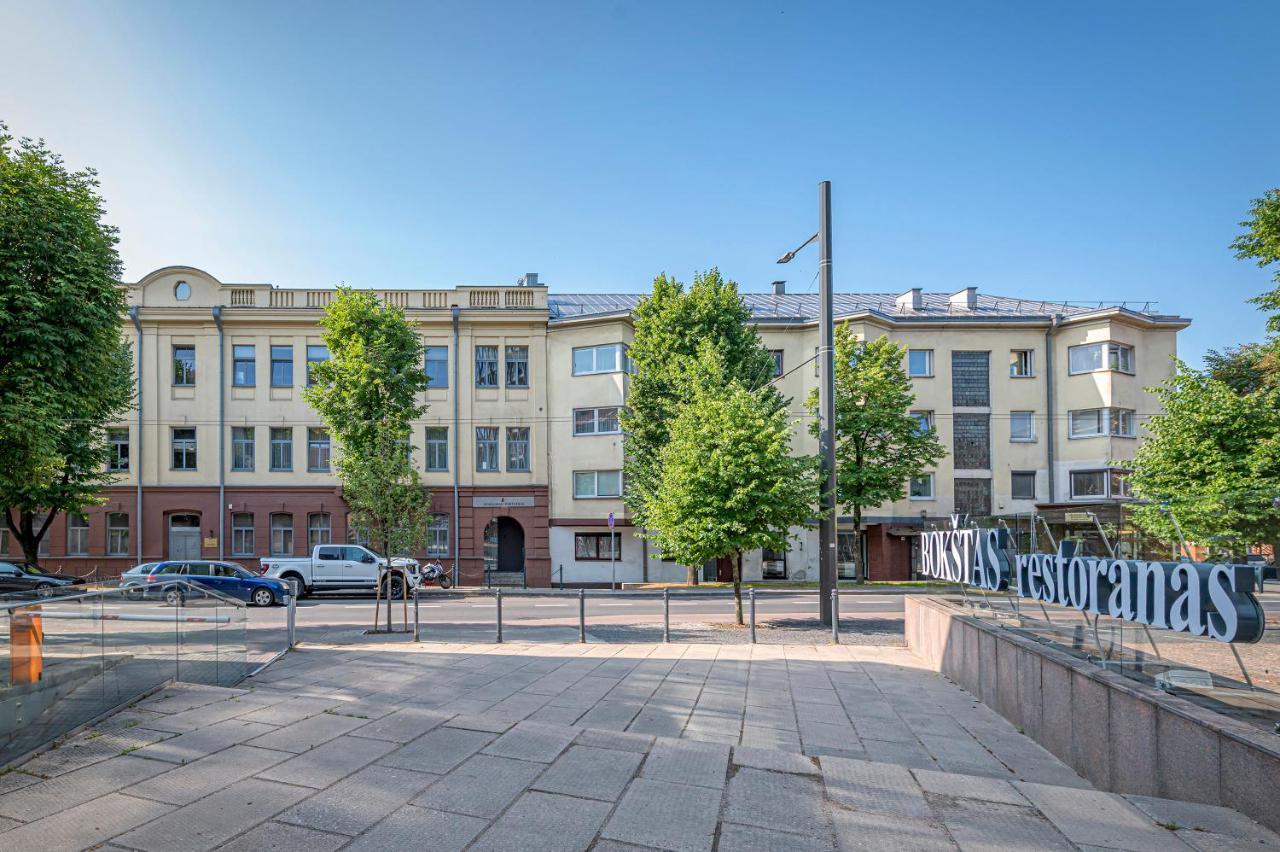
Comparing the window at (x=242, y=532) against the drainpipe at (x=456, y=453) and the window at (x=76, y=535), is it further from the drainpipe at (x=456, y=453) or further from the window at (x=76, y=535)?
the drainpipe at (x=456, y=453)

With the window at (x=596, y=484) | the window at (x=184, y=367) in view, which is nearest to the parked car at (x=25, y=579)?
the window at (x=184, y=367)

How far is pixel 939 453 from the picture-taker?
32.4 meters

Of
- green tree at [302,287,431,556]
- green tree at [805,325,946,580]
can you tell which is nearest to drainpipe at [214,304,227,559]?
green tree at [302,287,431,556]

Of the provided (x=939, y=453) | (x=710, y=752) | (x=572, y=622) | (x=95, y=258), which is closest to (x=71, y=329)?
(x=95, y=258)

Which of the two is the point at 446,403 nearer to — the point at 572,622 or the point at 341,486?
the point at 341,486

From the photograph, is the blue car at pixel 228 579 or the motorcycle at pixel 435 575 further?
the motorcycle at pixel 435 575

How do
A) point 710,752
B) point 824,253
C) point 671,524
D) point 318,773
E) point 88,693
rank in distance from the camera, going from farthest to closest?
point 671,524, point 824,253, point 88,693, point 710,752, point 318,773

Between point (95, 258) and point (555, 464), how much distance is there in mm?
20628

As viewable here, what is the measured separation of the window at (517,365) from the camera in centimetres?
3459

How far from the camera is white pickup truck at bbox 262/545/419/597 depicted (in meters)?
26.8

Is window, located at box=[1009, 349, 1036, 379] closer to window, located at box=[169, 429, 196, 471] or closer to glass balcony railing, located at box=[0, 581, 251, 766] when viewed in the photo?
glass balcony railing, located at box=[0, 581, 251, 766]

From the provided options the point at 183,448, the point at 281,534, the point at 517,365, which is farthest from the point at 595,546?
the point at 183,448

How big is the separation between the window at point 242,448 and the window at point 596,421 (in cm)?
1452

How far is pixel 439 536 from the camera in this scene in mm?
33500
